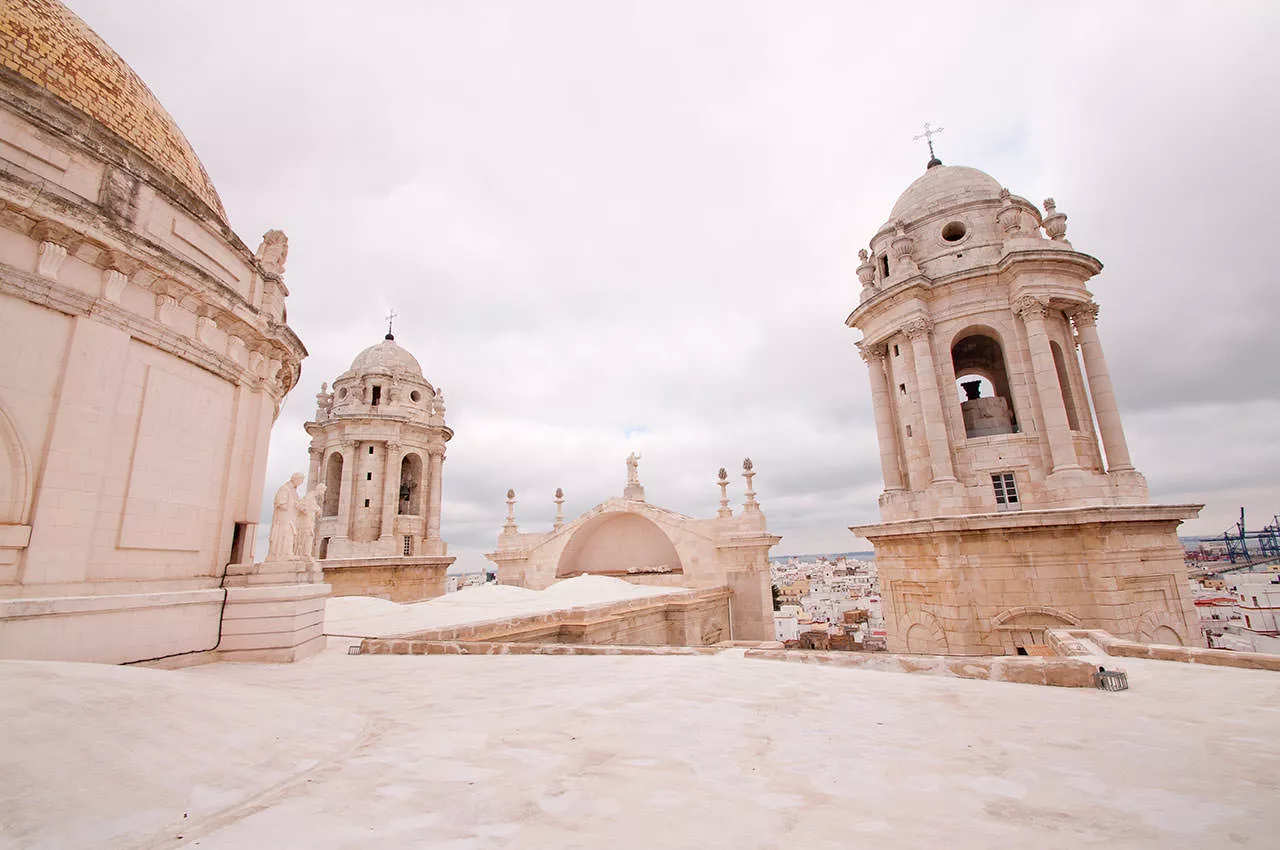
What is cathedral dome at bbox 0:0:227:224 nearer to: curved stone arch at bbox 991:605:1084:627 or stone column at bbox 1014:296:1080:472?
curved stone arch at bbox 991:605:1084:627

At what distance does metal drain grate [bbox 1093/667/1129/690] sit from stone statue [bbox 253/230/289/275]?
1545 cm

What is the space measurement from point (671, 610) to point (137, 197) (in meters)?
16.5

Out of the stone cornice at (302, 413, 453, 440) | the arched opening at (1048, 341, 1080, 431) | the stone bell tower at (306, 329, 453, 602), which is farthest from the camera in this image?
the stone cornice at (302, 413, 453, 440)

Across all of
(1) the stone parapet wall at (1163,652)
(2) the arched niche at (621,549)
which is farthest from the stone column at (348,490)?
(1) the stone parapet wall at (1163,652)

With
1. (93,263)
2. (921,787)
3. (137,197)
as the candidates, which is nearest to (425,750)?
(921,787)

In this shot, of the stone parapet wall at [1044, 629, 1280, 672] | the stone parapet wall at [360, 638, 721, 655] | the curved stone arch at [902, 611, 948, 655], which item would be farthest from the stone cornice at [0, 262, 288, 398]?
the curved stone arch at [902, 611, 948, 655]

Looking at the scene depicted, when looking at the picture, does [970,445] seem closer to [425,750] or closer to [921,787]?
[921,787]

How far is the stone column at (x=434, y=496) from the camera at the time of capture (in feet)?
103

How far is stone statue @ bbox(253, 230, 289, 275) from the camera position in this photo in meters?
12.2

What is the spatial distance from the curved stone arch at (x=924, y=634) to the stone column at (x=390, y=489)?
79.6 ft

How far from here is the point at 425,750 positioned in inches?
170

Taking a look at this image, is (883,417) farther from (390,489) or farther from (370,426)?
(370,426)

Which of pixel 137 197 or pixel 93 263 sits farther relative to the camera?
pixel 137 197

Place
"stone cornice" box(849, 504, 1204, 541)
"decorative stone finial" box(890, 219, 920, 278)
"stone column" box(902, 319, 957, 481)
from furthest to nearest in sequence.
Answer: "decorative stone finial" box(890, 219, 920, 278) → "stone column" box(902, 319, 957, 481) → "stone cornice" box(849, 504, 1204, 541)
